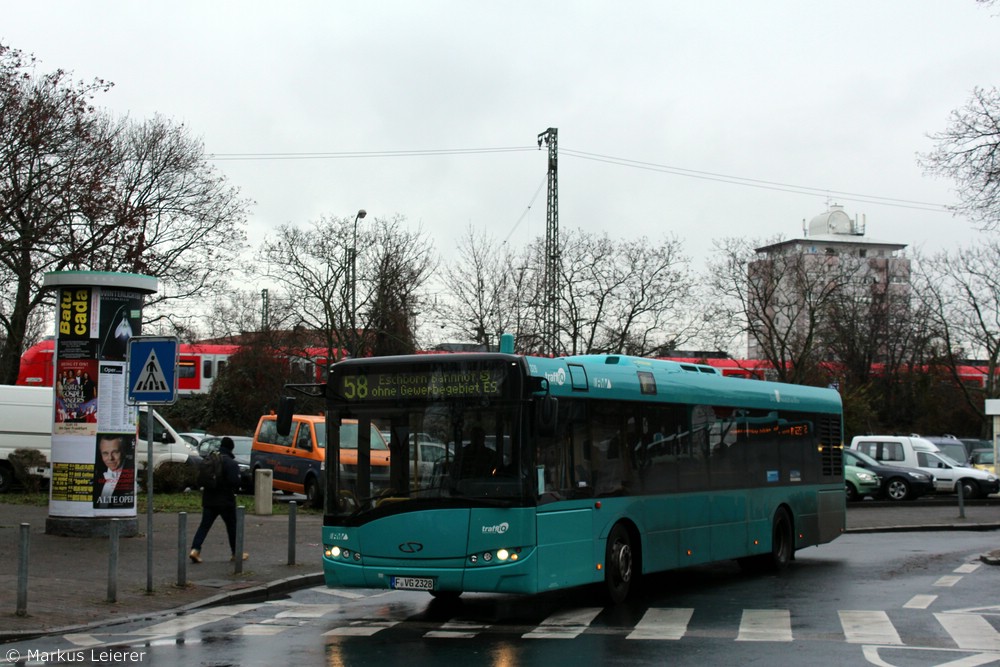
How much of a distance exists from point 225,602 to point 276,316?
36753 mm

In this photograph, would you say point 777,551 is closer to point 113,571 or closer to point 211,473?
point 211,473

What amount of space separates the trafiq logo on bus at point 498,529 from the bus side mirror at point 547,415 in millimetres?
972

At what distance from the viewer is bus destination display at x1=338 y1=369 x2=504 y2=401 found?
38.5ft

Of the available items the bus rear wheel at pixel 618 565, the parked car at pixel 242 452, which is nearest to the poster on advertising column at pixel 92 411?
the bus rear wheel at pixel 618 565

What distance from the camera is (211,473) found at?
16312mm

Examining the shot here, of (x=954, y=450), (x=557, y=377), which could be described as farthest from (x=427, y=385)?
(x=954, y=450)

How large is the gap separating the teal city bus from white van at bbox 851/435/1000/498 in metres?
24.4

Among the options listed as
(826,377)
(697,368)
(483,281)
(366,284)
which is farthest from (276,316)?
(697,368)

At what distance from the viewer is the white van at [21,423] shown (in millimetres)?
29766

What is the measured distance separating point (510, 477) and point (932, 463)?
28.9 m

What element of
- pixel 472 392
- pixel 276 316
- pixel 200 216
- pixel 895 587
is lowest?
pixel 895 587

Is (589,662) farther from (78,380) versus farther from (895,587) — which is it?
(78,380)

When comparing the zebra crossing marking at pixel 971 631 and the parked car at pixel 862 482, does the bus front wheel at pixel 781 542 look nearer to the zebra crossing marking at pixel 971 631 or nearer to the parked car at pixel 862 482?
the zebra crossing marking at pixel 971 631

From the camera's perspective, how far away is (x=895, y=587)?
1484 cm
